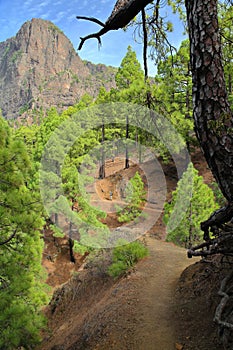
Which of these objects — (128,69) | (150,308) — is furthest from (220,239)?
(128,69)

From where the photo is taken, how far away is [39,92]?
11338 cm

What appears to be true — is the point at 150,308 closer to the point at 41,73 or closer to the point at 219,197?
the point at 219,197

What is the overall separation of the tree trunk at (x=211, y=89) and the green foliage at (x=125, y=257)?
724cm

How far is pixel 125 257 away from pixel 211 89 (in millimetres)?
7707

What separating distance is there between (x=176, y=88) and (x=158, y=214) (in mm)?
7910

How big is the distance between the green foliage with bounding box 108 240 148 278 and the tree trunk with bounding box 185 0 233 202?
724 cm

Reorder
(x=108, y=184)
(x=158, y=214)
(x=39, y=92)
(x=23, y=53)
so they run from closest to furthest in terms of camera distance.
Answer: (x=158, y=214) → (x=108, y=184) → (x=39, y=92) → (x=23, y=53)

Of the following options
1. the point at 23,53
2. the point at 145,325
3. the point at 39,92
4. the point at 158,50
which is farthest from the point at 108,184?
the point at 23,53

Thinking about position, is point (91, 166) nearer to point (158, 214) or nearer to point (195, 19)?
point (158, 214)

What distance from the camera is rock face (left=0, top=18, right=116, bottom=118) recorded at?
113 metres

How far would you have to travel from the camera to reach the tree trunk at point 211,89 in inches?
86.0

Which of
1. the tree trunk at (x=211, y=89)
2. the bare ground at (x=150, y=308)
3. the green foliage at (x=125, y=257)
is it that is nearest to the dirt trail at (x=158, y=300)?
the bare ground at (x=150, y=308)

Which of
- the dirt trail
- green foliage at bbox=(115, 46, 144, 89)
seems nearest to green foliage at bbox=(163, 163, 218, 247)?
the dirt trail

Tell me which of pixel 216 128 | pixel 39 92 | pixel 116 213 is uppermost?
pixel 39 92
